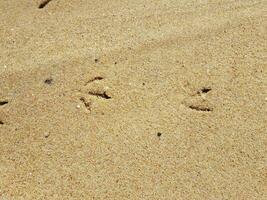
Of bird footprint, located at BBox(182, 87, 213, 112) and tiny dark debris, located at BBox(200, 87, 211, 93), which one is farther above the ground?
tiny dark debris, located at BBox(200, 87, 211, 93)

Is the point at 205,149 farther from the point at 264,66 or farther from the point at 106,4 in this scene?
the point at 106,4

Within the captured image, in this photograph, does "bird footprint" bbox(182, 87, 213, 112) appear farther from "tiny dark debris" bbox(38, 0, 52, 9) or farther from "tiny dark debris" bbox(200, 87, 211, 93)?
"tiny dark debris" bbox(38, 0, 52, 9)

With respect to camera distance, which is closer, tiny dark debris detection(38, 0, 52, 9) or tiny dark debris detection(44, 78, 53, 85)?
tiny dark debris detection(44, 78, 53, 85)

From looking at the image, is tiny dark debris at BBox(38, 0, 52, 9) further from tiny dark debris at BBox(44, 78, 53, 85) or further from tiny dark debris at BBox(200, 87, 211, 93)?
tiny dark debris at BBox(200, 87, 211, 93)

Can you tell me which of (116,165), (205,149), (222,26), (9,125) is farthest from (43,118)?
(222,26)

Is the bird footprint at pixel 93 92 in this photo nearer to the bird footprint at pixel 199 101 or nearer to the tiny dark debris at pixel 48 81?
the tiny dark debris at pixel 48 81

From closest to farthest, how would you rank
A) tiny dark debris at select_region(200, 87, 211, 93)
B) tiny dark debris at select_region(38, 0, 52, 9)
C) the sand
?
the sand < tiny dark debris at select_region(200, 87, 211, 93) < tiny dark debris at select_region(38, 0, 52, 9)

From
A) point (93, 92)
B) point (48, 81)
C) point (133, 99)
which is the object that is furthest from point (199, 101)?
point (48, 81)

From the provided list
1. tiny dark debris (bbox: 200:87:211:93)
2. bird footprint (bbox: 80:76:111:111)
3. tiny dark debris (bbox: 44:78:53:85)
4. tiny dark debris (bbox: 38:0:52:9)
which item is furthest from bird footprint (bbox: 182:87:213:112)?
tiny dark debris (bbox: 38:0:52:9)

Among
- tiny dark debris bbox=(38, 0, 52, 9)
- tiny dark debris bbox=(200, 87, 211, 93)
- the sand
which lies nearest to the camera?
the sand
